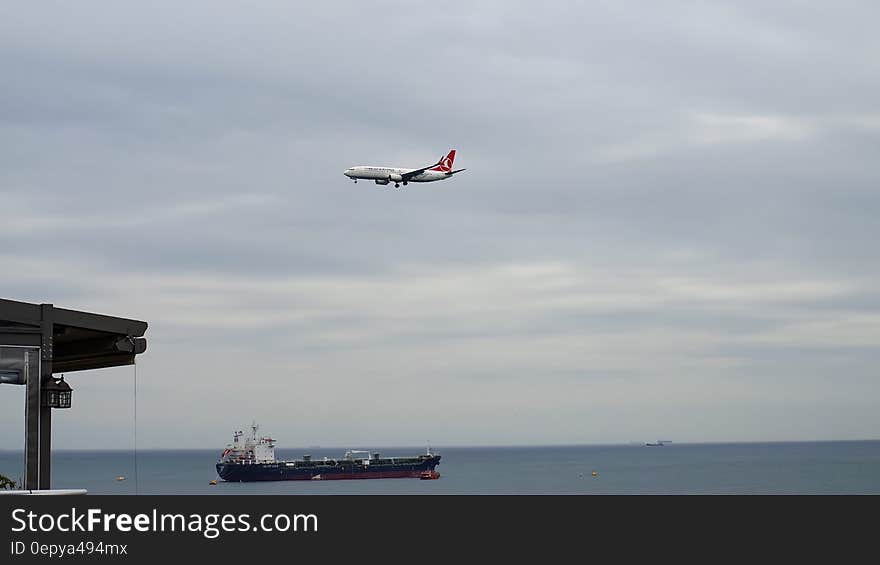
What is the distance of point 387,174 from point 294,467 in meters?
68.6

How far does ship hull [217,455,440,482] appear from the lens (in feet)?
468

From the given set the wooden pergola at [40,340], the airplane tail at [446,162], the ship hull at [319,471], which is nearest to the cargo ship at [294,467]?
the ship hull at [319,471]

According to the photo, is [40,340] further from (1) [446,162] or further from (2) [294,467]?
(2) [294,467]

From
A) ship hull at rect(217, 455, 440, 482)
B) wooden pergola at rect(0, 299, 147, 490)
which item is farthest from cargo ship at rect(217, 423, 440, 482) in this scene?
wooden pergola at rect(0, 299, 147, 490)

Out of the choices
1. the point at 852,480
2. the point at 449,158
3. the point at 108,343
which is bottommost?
the point at 852,480

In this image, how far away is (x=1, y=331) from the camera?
1511cm

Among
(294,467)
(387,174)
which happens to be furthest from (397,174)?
(294,467)

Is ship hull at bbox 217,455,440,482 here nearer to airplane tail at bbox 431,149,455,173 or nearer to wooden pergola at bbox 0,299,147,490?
airplane tail at bbox 431,149,455,173

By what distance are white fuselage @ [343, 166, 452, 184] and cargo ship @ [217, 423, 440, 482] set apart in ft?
193

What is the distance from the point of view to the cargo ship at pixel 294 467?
5630 inches

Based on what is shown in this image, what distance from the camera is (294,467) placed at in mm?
146000
